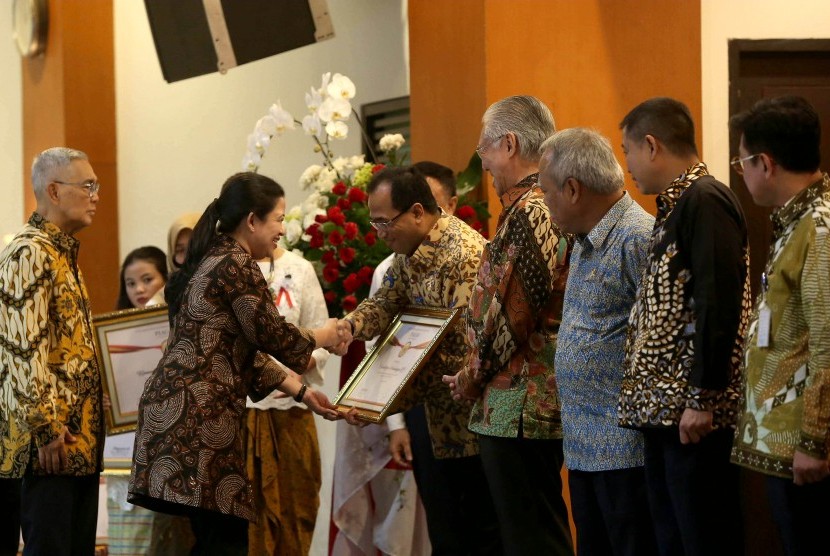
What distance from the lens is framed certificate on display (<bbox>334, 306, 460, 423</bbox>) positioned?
3.96 m

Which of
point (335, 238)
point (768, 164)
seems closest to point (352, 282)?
point (335, 238)

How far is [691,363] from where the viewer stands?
9.56 ft

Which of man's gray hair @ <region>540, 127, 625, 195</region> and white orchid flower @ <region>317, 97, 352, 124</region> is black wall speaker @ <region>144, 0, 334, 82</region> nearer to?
white orchid flower @ <region>317, 97, 352, 124</region>

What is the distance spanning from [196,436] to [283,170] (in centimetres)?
426

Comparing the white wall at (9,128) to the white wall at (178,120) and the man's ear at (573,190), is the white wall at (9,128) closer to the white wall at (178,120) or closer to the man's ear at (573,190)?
the white wall at (178,120)

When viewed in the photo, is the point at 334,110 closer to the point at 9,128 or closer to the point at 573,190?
the point at 573,190

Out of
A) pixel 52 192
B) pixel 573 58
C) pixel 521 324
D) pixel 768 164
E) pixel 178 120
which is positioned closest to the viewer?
pixel 768 164

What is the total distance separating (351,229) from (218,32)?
242 centimetres

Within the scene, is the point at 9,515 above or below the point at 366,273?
below

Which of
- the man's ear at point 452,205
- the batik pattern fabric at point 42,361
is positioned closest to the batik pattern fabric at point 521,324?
the man's ear at point 452,205

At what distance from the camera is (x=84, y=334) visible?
4.13 m

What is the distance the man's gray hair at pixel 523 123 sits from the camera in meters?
3.64

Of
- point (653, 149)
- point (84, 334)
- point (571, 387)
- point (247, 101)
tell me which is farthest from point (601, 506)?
point (247, 101)

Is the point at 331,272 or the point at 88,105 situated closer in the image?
the point at 331,272
